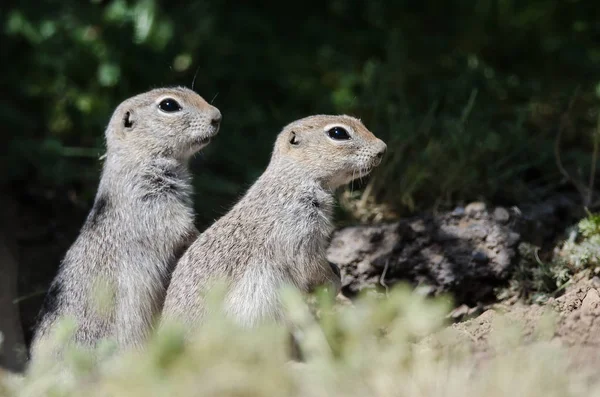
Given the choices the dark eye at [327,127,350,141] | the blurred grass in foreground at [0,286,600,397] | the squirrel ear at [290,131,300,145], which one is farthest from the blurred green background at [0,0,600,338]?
the blurred grass in foreground at [0,286,600,397]

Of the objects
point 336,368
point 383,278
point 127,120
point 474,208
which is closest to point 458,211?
point 474,208

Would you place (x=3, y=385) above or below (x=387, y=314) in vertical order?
below

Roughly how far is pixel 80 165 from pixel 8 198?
2.47ft

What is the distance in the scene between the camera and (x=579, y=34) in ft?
28.6

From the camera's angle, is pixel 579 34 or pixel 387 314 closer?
pixel 387 314

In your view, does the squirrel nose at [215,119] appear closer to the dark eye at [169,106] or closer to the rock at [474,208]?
the dark eye at [169,106]

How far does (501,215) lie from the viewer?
660 cm

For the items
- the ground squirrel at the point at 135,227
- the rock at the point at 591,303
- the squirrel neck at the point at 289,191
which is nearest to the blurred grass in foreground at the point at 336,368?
the rock at the point at 591,303

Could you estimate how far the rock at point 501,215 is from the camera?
21.6 ft

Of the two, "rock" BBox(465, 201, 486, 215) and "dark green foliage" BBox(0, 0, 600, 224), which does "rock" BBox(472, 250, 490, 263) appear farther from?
"dark green foliage" BBox(0, 0, 600, 224)

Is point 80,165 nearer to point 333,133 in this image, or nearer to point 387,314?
point 333,133

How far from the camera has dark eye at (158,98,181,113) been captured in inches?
243

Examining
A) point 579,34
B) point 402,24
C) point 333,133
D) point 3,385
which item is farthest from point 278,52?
point 3,385

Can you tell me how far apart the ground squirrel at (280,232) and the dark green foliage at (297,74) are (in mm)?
1586
